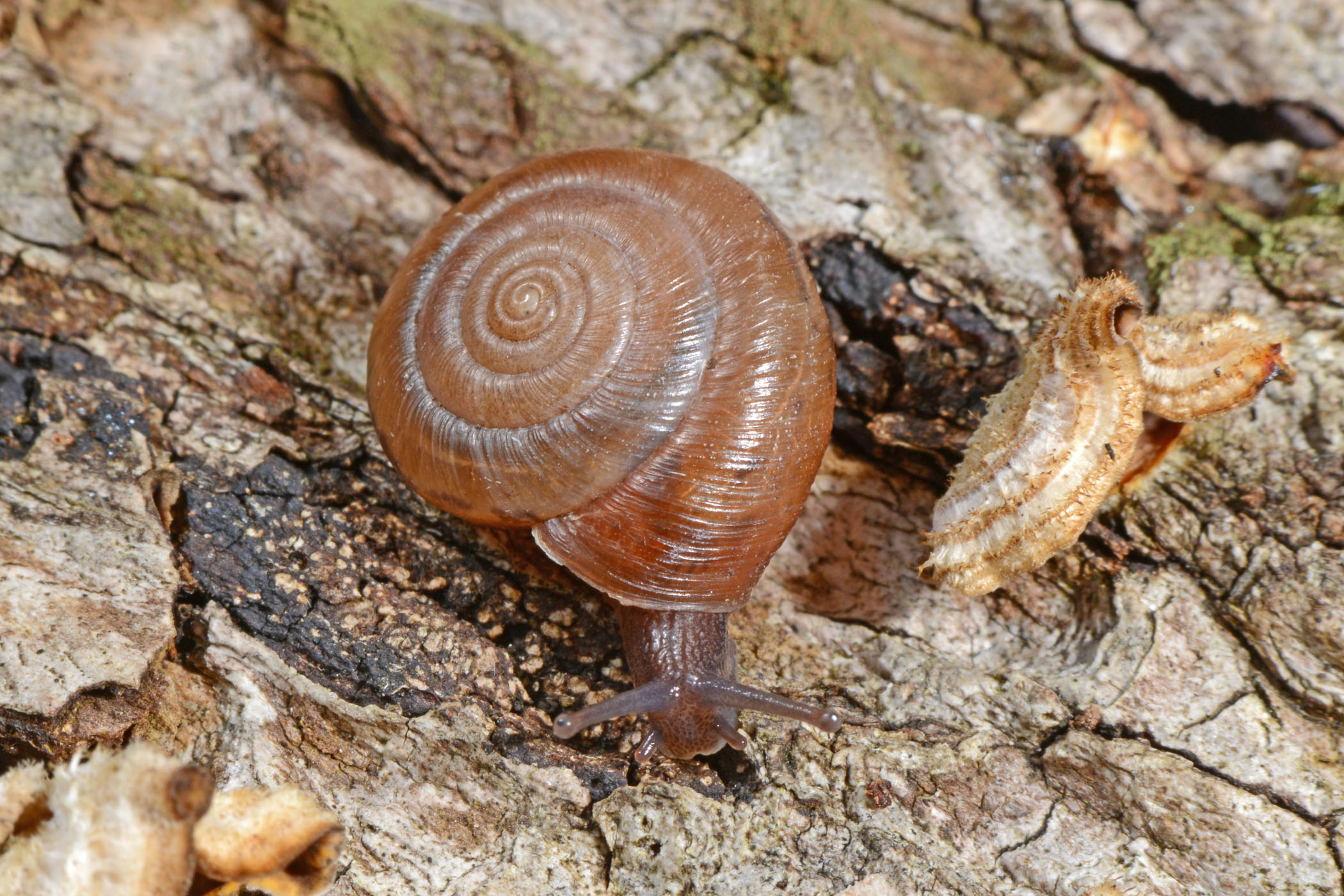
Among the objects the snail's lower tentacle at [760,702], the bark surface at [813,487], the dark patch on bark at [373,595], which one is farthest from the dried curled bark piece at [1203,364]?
the dark patch on bark at [373,595]

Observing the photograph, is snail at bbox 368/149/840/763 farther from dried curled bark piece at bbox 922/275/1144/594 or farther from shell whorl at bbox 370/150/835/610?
dried curled bark piece at bbox 922/275/1144/594

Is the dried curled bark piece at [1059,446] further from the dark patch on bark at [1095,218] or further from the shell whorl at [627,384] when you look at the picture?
the dark patch on bark at [1095,218]

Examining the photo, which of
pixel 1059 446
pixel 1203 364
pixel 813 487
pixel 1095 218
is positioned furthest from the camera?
pixel 1095 218

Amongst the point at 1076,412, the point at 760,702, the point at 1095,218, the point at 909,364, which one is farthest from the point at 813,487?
the point at 1095,218

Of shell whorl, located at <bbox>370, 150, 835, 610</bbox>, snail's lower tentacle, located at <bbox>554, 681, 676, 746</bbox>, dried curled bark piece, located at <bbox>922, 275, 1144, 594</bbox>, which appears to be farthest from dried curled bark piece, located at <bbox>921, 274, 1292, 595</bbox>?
snail's lower tentacle, located at <bbox>554, 681, 676, 746</bbox>

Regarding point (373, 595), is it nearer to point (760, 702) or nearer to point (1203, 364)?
point (760, 702)

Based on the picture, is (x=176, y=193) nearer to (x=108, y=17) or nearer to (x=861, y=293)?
(x=108, y=17)

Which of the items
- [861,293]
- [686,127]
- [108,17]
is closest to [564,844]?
[861,293]
